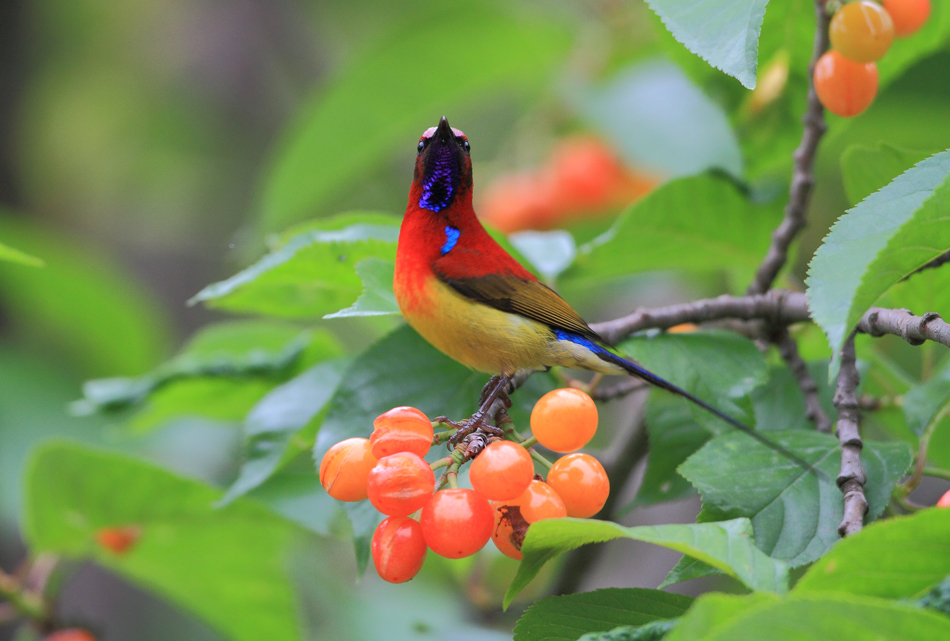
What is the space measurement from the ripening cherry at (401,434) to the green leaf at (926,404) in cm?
92

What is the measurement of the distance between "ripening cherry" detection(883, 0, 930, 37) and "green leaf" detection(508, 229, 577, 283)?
758mm

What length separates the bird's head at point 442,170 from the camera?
1.39 meters

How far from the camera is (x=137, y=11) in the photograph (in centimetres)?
600

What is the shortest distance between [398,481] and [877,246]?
63 centimetres

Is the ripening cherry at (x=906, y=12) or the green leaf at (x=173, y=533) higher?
the ripening cherry at (x=906, y=12)

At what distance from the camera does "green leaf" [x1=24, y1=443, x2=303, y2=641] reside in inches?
75.0

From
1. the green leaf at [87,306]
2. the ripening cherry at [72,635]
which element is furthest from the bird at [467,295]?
the green leaf at [87,306]

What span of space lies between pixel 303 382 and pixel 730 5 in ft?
3.54

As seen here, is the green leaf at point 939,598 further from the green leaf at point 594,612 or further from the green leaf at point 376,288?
the green leaf at point 376,288

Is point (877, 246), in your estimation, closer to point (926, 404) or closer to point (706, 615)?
point (706, 615)

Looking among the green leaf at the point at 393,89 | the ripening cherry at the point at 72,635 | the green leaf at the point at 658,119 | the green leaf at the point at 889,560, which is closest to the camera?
the green leaf at the point at 889,560

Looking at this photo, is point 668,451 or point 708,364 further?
point 668,451

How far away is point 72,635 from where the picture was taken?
196cm

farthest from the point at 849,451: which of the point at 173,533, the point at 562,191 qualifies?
the point at 562,191
